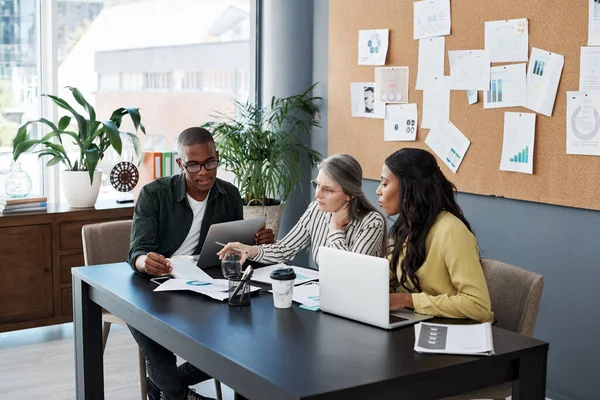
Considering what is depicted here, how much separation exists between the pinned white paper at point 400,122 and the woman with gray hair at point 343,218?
140 centimetres

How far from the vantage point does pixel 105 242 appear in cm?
355

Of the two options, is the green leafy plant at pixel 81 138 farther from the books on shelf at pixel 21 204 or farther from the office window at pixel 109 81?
the office window at pixel 109 81

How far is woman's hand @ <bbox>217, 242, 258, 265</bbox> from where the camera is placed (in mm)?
3002

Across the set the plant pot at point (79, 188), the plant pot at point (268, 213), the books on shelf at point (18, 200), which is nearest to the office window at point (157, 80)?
the plant pot at point (79, 188)

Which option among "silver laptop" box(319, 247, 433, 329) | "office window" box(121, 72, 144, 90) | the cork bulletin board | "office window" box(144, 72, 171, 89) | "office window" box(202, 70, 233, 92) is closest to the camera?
"silver laptop" box(319, 247, 433, 329)

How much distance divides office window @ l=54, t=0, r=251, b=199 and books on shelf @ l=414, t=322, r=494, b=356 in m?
3.27

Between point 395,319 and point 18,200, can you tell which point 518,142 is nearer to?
point 395,319

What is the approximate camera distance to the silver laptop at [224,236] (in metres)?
3.00

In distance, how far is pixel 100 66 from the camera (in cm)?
532

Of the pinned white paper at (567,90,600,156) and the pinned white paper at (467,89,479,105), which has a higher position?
the pinned white paper at (467,89,479,105)

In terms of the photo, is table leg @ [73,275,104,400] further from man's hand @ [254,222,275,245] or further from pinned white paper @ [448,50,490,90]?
pinned white paper @ [448,50,490,90]

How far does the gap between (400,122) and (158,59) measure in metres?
1.90

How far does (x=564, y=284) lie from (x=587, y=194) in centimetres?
44

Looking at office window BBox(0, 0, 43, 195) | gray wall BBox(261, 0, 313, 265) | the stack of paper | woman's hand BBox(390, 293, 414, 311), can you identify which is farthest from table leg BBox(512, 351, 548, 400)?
office window BBox(0, 0, 43, 195)
